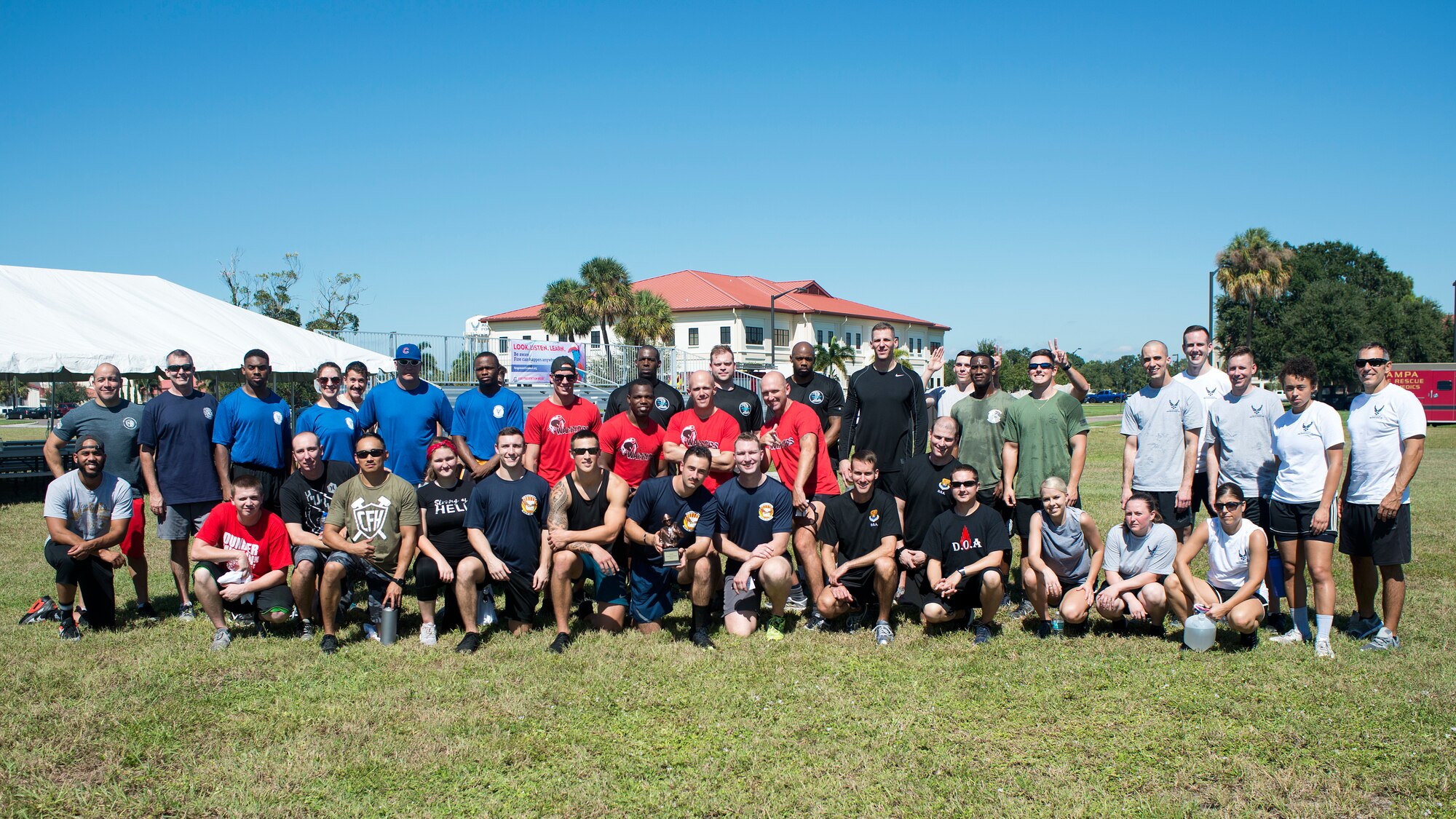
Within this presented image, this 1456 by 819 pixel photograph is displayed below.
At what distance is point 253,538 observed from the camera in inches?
252

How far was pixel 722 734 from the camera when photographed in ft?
15.1

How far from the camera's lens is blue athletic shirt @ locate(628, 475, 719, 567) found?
645 centimetres

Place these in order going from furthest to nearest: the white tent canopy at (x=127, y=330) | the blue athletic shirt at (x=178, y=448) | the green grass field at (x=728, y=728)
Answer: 1. the white tent canopy at (x=127, y=330)
2. the blue athletic shirt at (x=178, y=448)
3. the green grass field at (x=728, y=728)

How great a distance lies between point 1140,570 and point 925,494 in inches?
61.8

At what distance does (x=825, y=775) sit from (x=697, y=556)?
7.76ft

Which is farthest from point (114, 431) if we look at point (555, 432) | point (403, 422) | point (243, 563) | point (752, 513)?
point (752, 513)

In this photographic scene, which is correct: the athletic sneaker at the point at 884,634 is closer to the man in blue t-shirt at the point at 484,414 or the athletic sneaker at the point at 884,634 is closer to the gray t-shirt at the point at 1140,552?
the gray t-shirt at the point at 1140,552

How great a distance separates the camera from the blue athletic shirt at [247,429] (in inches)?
277

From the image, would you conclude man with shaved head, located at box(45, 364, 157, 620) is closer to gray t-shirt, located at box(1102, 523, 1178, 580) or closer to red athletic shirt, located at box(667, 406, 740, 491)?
red athletic shirt, located at box(667, 406, 740, 491)

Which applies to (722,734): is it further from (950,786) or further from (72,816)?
(72,816)

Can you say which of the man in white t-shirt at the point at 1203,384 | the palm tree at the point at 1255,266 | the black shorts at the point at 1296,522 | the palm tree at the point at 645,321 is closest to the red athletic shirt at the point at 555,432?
the man in white t-shirt at the point at 1203,384

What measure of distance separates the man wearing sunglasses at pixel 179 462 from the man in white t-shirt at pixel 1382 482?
8.29m

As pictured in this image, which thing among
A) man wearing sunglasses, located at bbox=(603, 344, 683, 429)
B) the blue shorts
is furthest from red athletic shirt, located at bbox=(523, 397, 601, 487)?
the blue shorts

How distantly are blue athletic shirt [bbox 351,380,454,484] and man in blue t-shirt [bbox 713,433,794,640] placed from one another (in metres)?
2.59
